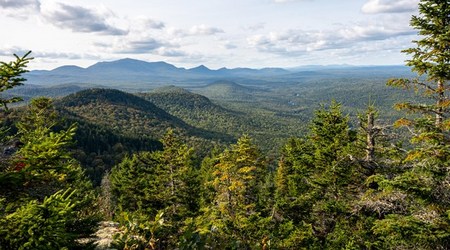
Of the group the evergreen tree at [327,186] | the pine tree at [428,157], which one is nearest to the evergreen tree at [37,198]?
the pine tree at [428,157]

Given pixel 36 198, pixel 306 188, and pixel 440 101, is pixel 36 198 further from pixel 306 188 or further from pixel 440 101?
pixel 306 188

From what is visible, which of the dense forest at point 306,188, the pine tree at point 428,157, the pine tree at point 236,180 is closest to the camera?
the dense forest at point 306,188

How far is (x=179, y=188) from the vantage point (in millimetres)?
31703

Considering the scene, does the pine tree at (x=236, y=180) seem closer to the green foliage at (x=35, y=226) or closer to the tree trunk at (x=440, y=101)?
the tree trunk at (x=440, y=101)

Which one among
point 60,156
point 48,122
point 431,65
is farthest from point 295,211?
point 48,122

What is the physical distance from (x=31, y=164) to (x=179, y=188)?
25.2 meters

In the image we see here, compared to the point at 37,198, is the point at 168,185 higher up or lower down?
lower down

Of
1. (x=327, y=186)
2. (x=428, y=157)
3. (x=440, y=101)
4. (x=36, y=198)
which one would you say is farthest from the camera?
(x=327, y=186)

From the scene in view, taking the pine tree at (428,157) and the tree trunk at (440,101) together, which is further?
the tree trunk at (440,101)

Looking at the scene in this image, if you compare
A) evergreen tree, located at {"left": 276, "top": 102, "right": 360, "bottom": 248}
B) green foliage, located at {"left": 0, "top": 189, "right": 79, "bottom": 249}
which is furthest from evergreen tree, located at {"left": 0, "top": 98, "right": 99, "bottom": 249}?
evergreen tree, located at {"left": 276, "top": 102, "right": 360, "bottom": 248}

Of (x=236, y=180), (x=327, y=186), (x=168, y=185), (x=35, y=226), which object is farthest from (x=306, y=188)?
(x=35, y=226)

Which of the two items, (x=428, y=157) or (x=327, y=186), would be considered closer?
(x=428, y=157)

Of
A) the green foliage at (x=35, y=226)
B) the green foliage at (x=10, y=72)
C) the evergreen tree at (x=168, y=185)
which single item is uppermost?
the green foliage at (x=10, y=72)

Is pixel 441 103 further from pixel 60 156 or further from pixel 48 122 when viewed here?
pixel 48 122
